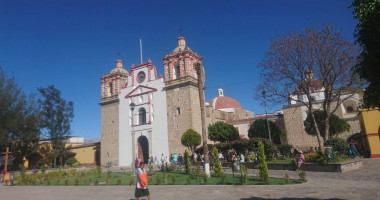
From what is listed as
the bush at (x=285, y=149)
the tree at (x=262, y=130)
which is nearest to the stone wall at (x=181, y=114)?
the tree at (x=262, y=130)

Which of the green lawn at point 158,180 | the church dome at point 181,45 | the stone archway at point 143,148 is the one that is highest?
the church dome at point 181,45

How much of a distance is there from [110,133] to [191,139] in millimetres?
11590

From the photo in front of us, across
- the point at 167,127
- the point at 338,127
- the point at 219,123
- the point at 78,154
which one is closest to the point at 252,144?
the point at 219,123

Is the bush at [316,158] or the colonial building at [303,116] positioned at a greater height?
the colonial building at [303,116]

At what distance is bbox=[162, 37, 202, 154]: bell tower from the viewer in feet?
80.6

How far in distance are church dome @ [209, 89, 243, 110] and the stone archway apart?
47.4 feet

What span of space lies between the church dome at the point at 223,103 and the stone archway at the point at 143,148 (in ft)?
47.4

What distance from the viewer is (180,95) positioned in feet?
83.6

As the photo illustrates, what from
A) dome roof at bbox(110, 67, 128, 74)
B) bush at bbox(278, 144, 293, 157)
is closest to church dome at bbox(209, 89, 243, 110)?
dome roof at bbox(110, 67, 128, 74)

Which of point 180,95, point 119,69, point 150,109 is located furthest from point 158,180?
point 119,69

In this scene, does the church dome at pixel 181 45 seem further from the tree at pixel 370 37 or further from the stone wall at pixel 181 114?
the tree at pixel 370 37

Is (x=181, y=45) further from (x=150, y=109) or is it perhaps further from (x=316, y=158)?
(x=316, y=158)

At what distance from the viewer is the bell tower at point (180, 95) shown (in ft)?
80.6

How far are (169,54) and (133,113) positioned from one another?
7.45 metres
